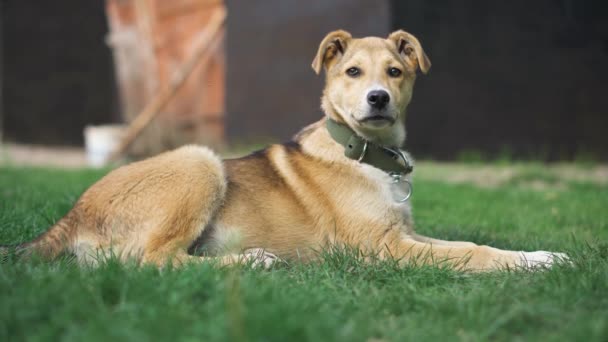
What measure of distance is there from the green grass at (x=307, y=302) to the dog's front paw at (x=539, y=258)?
0.09 meters

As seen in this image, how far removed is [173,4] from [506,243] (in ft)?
24.3

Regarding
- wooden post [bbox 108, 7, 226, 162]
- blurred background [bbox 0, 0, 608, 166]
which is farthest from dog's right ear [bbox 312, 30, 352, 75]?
wooden post [bbox 108, 7, 226, 162]

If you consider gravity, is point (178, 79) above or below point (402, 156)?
below

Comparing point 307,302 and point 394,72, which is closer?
point 307,302

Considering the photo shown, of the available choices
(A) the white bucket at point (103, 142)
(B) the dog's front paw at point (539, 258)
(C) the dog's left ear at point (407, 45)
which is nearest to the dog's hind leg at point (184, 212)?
(C) the dog's left ear at point (407, 45)

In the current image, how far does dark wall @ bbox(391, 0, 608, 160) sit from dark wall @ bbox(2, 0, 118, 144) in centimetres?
704

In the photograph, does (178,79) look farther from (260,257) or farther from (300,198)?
(260,257)

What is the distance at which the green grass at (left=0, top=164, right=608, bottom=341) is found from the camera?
7.83 feet

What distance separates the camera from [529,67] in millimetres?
10102

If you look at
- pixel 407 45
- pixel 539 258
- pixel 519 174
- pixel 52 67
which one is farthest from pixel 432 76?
pixel 52 67

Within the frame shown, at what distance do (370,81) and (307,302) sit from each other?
1.91m

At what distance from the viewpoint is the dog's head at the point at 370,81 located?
4.12 metres

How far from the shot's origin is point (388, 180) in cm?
424

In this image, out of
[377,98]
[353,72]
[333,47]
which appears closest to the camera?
[377,98]
